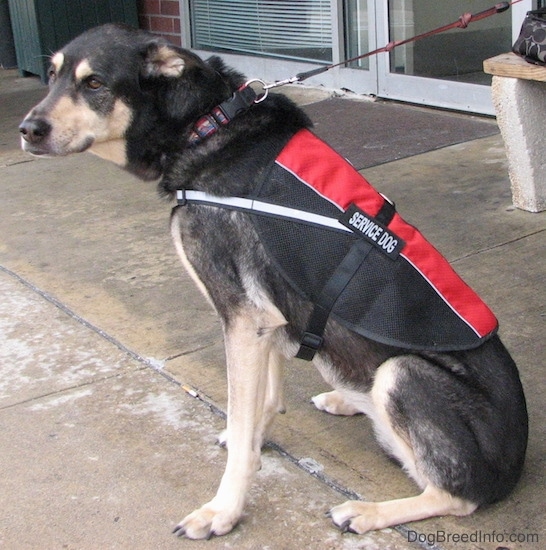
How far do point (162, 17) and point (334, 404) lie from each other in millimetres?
7288

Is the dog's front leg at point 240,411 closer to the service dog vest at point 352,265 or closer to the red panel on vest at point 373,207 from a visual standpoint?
the service dog vest at point 352,265

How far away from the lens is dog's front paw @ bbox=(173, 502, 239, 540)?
9.10 ft

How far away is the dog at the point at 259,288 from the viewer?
273 cm

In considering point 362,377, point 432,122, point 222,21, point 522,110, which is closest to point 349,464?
point 362,377

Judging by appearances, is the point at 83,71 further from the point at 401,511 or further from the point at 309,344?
the point at 401,511

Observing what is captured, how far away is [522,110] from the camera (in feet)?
16.0

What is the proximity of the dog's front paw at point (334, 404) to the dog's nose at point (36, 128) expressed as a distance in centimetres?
141

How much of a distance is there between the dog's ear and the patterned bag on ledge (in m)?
2.37

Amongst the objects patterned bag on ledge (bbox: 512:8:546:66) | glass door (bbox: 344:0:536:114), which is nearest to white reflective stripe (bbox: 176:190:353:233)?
patterned bag on ledge (bbox: 512:8:546:66)

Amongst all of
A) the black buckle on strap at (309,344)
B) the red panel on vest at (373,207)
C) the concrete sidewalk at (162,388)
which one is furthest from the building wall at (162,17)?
the black buckle on strap at (309,344)

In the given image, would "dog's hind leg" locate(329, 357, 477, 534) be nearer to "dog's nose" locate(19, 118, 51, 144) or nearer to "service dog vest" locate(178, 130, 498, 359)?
"service dog vest" locate(178, 130, 498, 359)

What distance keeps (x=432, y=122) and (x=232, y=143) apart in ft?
14.2

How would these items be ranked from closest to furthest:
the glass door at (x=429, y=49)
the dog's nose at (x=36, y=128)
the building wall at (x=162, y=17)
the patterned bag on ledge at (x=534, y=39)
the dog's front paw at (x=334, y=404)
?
the dog's nose at (x=36, y=128)
the dog's front paw at (x=334, y=404)
the patterned bag on ledge at (x=534, y=39)
the glass door at (x=429, y=49)
the building wall at (x=162, y=17)

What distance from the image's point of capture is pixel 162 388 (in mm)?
3695
